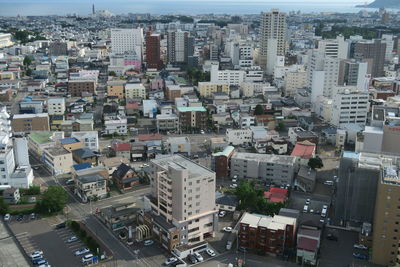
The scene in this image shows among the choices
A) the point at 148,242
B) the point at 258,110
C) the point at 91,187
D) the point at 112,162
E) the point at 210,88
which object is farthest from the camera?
the point at 210,88

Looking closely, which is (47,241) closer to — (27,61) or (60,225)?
(60,225)

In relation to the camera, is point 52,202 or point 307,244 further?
point 52,202

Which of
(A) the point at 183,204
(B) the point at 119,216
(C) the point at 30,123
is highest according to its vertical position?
(A) the point at 183,204

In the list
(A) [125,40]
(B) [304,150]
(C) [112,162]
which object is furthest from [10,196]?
(A) [125,40]

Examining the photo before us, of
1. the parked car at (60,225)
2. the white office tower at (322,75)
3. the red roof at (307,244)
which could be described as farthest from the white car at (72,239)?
the white office tower at (322,75)

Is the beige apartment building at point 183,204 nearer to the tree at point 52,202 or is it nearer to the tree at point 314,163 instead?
the tree at point 52,202

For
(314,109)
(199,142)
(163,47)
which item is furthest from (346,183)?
(163,47)
